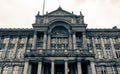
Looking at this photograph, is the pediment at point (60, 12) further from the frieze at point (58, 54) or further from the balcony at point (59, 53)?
the frieze at point (58, 54)

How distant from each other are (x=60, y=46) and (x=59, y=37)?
2543 millimetres

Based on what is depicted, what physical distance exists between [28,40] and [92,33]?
16033 millimetres

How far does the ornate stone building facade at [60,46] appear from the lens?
104ft

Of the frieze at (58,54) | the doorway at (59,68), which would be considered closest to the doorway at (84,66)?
the frieze at (58,54)

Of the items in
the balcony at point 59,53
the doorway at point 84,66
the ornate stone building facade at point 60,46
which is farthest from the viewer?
the doorway at point 84,66

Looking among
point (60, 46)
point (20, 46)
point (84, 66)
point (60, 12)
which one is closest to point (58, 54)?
point (84, 66)

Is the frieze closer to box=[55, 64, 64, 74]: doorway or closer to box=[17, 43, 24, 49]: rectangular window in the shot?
box=[55, 64, 64, 74]: doorway

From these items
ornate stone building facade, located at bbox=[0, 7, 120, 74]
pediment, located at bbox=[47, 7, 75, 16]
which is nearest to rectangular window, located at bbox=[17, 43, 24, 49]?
ornate stone building facade, located at bbox=[0, 7, 120, 74]

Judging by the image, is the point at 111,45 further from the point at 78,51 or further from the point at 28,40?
the point at 28,40

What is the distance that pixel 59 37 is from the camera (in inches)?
1556

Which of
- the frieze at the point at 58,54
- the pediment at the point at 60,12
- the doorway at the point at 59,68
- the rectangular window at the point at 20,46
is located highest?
the pediment at the point at 60,12

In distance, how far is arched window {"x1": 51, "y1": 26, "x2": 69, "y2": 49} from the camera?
125 ft

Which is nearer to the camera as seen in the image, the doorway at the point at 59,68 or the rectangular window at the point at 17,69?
the doorway at the point at 59,68

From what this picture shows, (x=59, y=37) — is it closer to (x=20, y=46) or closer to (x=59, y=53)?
(x=59, y=53)
